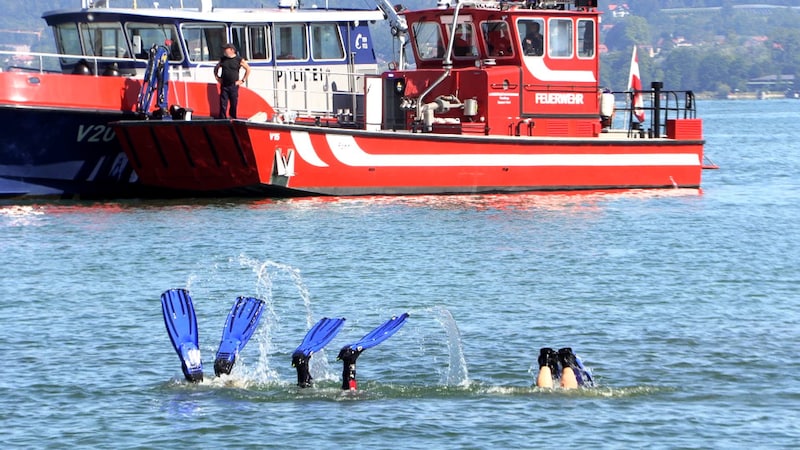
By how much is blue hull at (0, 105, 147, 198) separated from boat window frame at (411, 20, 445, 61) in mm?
5514

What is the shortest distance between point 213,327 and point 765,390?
211 inches

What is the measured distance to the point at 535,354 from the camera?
43.9 feet

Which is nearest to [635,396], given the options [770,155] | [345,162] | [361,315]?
[361,315]

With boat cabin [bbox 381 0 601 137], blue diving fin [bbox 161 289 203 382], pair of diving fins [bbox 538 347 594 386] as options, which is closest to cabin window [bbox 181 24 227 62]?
boat cabin [bbox 381 0 601 137]

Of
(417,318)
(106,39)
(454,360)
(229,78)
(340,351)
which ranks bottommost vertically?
(417,318)

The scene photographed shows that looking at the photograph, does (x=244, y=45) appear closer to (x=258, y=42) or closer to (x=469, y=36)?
(x=258, y=42)

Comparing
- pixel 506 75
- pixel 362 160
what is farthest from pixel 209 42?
pixel 506 75

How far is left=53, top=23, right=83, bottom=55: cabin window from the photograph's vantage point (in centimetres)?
2569

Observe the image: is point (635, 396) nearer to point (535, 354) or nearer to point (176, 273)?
point (535, 354)

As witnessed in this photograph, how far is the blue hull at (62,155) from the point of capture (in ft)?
78.0

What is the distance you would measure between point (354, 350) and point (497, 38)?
14.9 metres

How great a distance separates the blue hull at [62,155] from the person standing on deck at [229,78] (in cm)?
174

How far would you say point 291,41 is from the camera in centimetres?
2634

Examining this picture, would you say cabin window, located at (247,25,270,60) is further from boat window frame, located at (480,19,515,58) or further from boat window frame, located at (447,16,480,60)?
boat window frame, located at (480,19,515,58)
